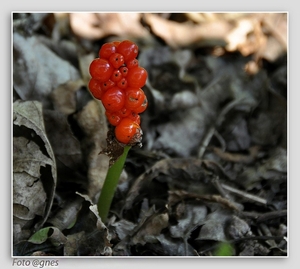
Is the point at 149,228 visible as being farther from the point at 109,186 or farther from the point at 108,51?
the point at 108,51

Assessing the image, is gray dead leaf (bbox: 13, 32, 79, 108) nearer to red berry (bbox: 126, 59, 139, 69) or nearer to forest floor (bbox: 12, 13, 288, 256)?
forest floor (bbox: 12, 13, 288, 256)

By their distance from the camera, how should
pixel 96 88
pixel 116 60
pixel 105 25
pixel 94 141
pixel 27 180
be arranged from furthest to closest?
pixel 105 25 → pixel 94 141 → pixel 27 180 → pixel 96 88 → pixel 116 60

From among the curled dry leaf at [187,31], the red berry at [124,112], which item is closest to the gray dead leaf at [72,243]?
the red berry at [124,112]

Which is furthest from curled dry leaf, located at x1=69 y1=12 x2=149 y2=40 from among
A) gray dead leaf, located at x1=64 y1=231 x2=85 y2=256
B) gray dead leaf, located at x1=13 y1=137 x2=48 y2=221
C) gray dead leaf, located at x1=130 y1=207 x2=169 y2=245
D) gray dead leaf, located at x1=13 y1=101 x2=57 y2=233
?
gray dead leaf, located at x1=64 y1=231 x2=85 y2=256

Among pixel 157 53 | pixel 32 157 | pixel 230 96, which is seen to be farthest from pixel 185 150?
pixel 32 157

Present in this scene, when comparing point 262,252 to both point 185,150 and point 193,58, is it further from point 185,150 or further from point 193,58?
point 193,58

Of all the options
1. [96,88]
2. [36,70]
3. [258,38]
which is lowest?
[96,88]

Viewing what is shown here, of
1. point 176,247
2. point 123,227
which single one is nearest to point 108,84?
point 123,227
